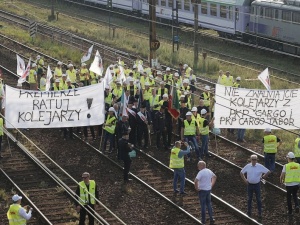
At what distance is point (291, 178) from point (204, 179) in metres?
2.13

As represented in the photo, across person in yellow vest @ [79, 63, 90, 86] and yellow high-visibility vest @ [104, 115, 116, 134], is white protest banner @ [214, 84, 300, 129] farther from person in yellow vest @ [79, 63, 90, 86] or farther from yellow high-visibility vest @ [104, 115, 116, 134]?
person in yellow vest @ [79, 63, 90, 86]

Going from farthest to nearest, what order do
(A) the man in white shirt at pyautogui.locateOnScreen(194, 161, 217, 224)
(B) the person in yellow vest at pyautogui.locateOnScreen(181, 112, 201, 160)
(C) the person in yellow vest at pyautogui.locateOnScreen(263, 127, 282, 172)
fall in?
(B) the person in yellow vest at pyautogui.locateOnScreen(181, 112, 201, 160) < (C) the person in yellow vest at pyautogui.locateOnScreen(263, 127, 282, 172) < (A) the man in white shirt at pyautogui.locateOnScreen(194, 161, 217, 224)

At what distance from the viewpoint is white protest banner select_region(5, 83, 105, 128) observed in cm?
2253

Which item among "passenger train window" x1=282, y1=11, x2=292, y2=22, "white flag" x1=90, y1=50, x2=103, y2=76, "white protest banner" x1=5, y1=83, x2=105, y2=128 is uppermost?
"white protest banner" x1=5, y1=83, x2=105, y2=128

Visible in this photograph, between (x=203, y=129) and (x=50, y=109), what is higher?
(x=50, y=109)

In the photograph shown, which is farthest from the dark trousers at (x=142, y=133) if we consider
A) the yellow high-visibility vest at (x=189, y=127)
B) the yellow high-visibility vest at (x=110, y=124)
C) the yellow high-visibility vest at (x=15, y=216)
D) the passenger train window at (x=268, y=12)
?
the passenger train window at (x=268, y=12)

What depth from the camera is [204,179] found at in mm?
18859

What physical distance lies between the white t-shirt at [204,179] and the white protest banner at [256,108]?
14.4 ft

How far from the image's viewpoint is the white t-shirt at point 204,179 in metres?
18.8

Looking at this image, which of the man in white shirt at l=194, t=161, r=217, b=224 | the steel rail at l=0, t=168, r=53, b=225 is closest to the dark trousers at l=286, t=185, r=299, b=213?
the man in white shirt at l=194, t=161, r=217, b=224

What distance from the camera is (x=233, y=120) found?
2388 centimetres

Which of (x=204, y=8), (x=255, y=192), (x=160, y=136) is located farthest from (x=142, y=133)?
(x=204, y=8)

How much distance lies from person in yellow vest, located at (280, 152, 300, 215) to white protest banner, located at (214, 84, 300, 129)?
3.39m

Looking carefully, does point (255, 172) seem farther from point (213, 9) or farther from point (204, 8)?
point (204, 8)
